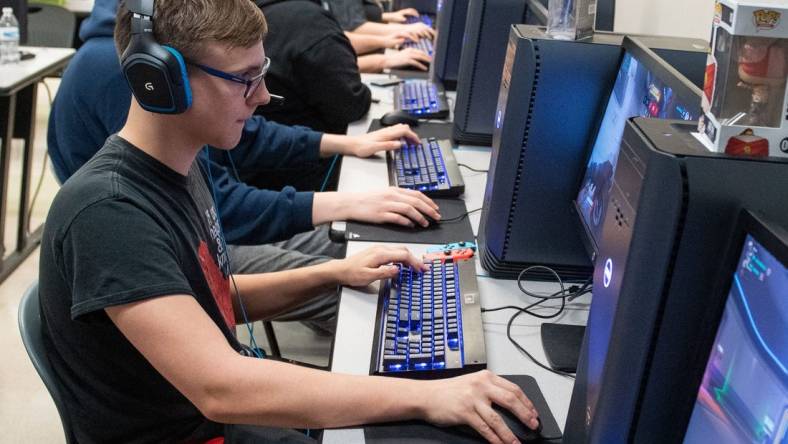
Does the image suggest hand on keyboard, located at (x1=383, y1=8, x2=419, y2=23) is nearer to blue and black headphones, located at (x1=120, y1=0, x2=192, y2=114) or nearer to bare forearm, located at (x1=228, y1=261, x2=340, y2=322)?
bare forearm, located at (x1=228, y1=261, x2=340, y2=322)

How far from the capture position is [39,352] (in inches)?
46.6

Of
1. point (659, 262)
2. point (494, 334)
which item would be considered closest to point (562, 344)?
point (494, 334)

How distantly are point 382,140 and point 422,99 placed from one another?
567 millimetres

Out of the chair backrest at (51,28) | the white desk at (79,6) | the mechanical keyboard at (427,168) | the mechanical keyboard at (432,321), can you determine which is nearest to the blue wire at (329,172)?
the mechanical keyboard at (427,168)

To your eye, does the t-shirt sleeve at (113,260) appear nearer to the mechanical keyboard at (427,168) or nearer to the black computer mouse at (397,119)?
the mechanical keyboard at (427,168)

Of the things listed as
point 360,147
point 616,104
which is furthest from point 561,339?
point 360,147

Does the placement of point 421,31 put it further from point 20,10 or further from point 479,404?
point 479,404

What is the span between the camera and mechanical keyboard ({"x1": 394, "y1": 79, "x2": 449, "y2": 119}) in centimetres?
265

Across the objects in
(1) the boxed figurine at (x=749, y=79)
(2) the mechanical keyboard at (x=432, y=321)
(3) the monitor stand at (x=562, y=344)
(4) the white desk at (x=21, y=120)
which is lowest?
(4) the white desk at (x=21, y=120)

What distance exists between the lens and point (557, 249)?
5.26 feet

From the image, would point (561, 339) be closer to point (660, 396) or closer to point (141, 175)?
point (660, 396)

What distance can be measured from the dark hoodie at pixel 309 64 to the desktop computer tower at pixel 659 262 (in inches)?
63.4

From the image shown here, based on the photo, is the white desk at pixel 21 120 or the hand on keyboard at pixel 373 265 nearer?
the hand on keyboard at pixel 373 265

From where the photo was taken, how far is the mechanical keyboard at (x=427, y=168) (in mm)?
1970
